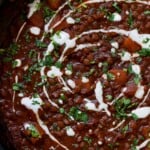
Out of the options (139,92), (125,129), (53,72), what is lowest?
(125,129)

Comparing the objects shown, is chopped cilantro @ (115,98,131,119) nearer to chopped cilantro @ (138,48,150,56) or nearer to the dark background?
chopped cilantro @ (138,48,150,56)

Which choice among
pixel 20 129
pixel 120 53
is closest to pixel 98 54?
pixel 120 53

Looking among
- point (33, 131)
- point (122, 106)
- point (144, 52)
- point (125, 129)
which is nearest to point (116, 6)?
point (144, 52)

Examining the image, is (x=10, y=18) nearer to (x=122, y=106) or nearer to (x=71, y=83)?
(x=71, y=83)

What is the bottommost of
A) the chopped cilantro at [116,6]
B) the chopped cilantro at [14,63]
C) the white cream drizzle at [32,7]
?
the chopped cilantro at [14,63]

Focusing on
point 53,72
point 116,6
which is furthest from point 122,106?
point 116,6

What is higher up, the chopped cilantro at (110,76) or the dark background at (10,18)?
the dark background at (10,18)

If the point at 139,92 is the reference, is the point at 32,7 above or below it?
above

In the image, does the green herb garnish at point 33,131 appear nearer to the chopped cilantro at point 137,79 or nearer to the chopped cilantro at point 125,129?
the chopped cilantro at point 125,129

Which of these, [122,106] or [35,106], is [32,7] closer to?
[35,106]

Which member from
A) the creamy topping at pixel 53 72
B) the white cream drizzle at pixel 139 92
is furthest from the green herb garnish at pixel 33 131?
the white cream drizzle at pixel 139 92
